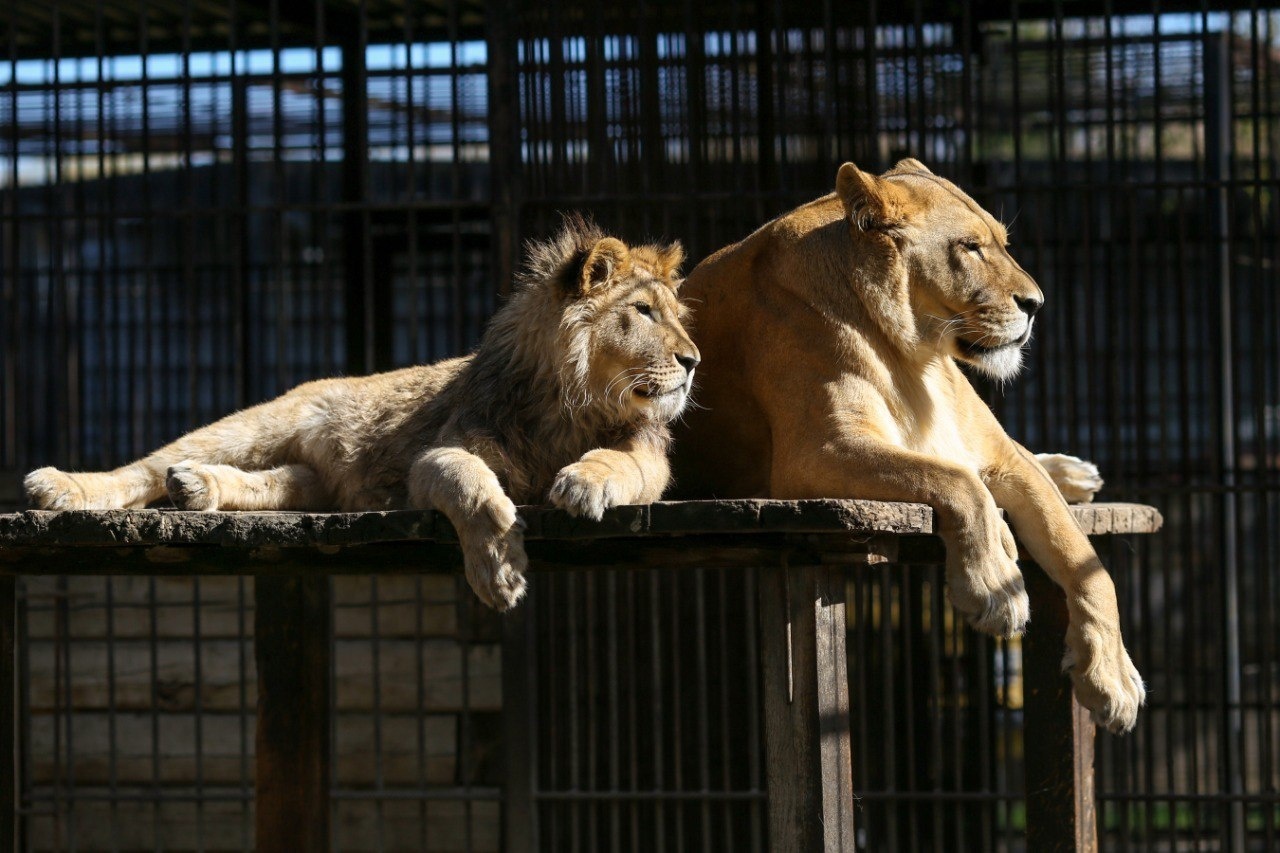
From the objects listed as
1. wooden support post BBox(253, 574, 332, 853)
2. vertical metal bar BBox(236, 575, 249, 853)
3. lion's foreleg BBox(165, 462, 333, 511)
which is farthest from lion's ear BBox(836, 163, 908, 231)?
vertical metal bar BBox(236, 575, 249, 853)

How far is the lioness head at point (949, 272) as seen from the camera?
144 inches

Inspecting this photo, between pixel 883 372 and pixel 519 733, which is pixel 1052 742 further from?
pixel 519 733

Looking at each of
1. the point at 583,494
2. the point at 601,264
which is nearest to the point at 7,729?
the point at 583,494

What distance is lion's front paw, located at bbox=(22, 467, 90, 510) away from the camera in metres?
3.79

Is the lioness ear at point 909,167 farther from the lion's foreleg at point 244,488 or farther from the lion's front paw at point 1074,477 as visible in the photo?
the lion's foreleg at point 244,488

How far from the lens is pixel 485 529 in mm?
3010

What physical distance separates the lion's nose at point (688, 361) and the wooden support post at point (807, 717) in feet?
1.86

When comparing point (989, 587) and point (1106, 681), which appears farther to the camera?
point (1106, 681)

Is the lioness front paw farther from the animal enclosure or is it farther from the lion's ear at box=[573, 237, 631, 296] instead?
the animal enclosure

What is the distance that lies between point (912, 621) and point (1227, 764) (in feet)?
4.50

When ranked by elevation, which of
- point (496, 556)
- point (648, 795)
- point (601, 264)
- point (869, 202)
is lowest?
point (648, 795)

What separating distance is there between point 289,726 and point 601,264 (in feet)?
6.08

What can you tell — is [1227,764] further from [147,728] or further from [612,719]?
[147,728]

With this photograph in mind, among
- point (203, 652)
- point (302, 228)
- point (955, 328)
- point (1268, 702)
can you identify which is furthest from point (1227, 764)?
point (302, 228)
